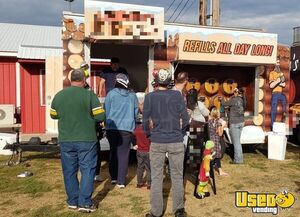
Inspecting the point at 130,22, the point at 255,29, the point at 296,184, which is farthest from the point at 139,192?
the point at 255,29

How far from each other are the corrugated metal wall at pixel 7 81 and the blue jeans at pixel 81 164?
1131 centimetres

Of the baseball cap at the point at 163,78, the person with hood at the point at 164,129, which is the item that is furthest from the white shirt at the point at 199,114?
the baseball cap at the point at 163,78

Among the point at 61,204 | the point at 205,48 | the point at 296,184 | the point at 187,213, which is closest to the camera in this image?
the point at 187,213

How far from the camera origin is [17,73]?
50.1 feet

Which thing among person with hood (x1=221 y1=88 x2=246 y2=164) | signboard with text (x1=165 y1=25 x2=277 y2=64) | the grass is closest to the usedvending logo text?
person with hood (x1=221 y1=88 x2=246 y2=164)

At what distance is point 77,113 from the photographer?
481 centimetres

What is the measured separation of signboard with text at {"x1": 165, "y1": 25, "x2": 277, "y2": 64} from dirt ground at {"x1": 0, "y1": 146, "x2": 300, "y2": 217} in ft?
8.12

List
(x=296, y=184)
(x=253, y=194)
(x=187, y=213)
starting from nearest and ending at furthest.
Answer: (x=187, y=213)
(x=253, y=194)
(x=296, y=184)

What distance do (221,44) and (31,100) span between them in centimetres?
842

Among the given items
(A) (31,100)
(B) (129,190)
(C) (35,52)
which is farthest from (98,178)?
(A) (31,100)

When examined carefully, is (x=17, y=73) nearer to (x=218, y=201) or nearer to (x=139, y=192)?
(x=139, y=192)

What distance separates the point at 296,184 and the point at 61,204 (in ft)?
13.4

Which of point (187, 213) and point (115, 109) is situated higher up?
point (115, 109)

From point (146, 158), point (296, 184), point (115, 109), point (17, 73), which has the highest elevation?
point (17, 73)
